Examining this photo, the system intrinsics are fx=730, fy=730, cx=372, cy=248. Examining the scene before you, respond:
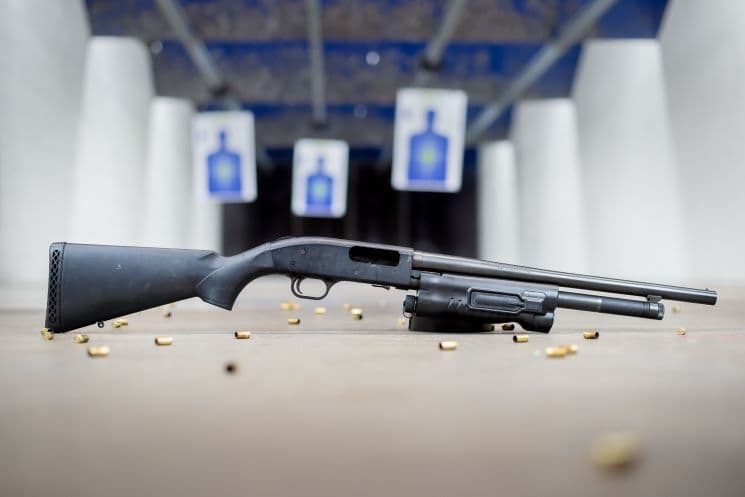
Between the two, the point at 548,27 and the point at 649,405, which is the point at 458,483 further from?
the point at 548,27

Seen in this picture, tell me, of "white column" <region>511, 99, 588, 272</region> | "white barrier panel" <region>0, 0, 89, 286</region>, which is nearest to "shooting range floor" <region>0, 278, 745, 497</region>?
"white barrier panel" <region>0, 0, 89, 286</region>

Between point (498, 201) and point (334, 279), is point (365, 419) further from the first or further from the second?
point (498, 201)

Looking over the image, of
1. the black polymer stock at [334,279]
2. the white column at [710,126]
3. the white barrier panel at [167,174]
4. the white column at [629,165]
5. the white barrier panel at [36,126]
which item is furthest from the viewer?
the white barrier panel at [167,174]

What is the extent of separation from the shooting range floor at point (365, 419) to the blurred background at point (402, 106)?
305 centimetres

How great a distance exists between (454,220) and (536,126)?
23.6ft

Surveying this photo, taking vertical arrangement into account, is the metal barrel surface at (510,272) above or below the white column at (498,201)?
below

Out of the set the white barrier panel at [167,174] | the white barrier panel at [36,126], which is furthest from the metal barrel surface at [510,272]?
the white barrier panel at [167,174]

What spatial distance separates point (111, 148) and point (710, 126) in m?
6.17

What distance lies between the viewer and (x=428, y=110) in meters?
8.73

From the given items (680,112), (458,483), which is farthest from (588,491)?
(680,112)

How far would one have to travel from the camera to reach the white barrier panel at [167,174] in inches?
413

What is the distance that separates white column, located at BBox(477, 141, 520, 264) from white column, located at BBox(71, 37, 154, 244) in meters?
7.24

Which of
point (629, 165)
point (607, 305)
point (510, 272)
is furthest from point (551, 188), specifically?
point (510, 272)

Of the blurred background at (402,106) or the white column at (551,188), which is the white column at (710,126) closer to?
the blurred background at (402,106)
